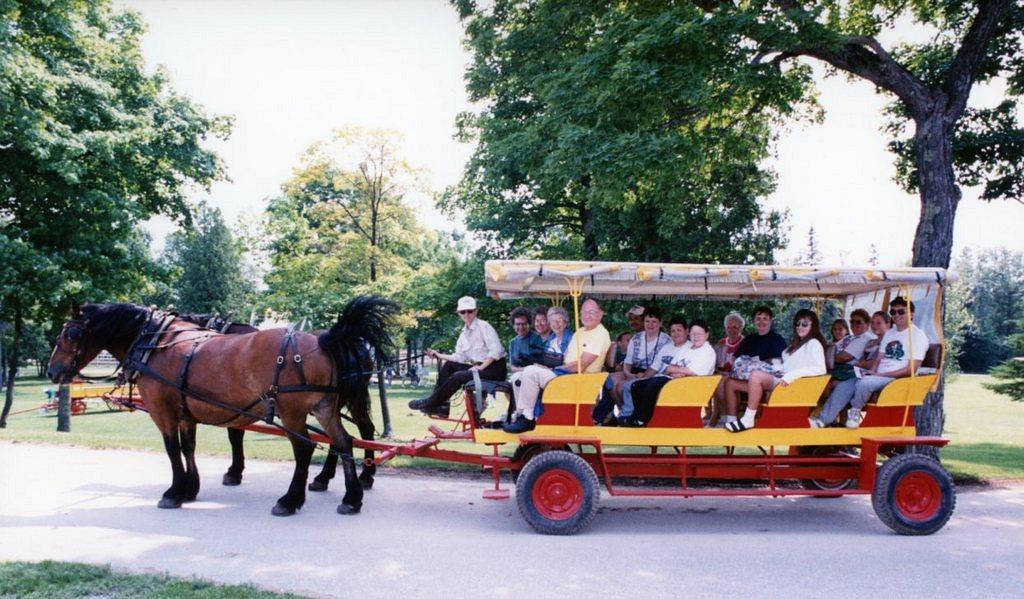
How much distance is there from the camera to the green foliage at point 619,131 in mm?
8641

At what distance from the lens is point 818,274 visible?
655 cm

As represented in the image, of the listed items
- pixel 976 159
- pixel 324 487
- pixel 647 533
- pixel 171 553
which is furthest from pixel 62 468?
pixel 976 159

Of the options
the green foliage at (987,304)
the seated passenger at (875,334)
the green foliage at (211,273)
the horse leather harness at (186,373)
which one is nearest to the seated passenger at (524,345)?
the horse leather harness at (186,373)

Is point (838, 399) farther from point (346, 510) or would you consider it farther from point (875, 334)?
point (346, 510)

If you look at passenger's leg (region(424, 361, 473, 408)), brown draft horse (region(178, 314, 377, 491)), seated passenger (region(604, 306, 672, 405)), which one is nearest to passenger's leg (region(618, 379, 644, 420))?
seated passenger (region(604, 306, 672, 405))

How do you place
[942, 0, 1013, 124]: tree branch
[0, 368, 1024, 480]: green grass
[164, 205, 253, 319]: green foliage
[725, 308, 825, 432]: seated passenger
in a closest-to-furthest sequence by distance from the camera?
[725, 308, 825, 432]: seated passenger → [942, 0, 1013, 124]: tree branch → [0, 368, 1024, 480]: green grass → [164, 205, 253, 319]: green foliage

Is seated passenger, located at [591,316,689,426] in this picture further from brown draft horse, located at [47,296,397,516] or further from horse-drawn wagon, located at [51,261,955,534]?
brown draft horse, located at [47,296,397,516]

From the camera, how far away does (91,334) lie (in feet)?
24.5

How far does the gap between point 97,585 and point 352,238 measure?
469 inches

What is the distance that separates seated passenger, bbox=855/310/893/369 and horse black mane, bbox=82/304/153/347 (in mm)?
8001

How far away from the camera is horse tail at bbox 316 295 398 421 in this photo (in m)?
7.07

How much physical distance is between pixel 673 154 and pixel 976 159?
6372mm

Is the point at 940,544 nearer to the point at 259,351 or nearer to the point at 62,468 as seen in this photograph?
the point at 259,351

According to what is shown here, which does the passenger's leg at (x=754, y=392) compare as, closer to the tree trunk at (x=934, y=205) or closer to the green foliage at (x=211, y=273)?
the tree trunk at (x=934, y=205)
